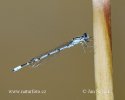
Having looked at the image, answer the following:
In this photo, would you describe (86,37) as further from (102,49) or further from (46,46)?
(46,46)

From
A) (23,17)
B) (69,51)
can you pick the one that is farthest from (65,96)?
(23,17)

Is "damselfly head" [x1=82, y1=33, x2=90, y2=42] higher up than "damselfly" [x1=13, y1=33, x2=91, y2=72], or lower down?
higher up

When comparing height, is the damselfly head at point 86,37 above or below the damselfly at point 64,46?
above

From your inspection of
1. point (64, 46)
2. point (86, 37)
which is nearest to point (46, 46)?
point (64, 46)
